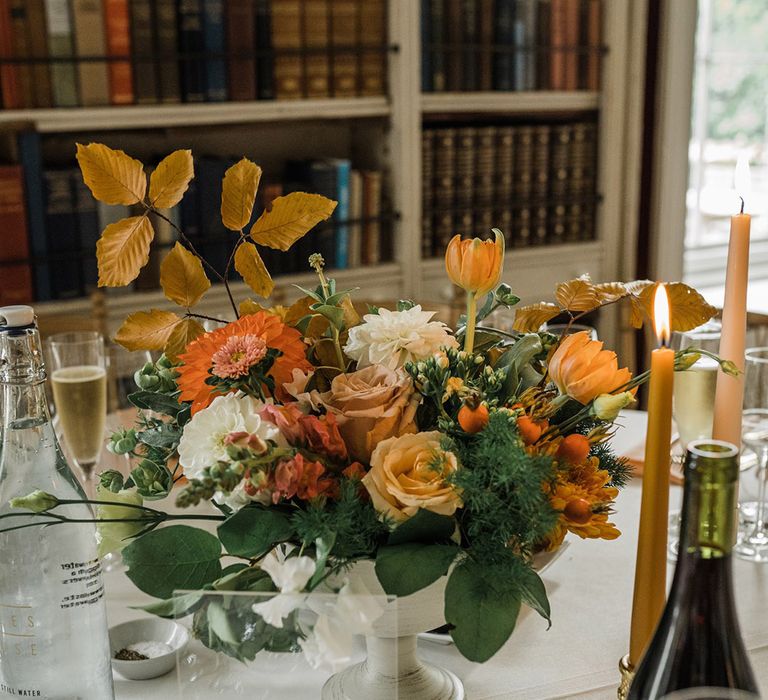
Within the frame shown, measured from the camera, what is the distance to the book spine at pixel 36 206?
206 cm

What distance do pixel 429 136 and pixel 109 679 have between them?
198cm

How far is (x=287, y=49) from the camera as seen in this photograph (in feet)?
7.55

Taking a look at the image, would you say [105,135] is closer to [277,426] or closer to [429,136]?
[429,136]

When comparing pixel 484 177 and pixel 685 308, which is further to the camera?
pixel 484 177

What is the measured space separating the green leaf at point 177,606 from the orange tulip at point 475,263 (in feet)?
0.86

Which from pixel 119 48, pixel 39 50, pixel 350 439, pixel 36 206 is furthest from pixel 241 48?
pixel 350 439

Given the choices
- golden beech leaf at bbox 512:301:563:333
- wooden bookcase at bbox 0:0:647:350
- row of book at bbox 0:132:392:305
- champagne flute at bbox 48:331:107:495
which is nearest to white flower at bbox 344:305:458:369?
golden beech leaf at bbox 512:301:563:333

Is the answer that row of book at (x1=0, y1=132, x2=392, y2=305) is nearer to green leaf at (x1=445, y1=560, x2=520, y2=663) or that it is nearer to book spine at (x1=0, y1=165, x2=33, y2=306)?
book spine at (x1=0, y1=165, x2=33, y2=306)

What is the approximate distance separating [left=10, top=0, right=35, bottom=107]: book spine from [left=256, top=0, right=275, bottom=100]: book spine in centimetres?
50

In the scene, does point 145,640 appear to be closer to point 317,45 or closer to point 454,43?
point 317,45

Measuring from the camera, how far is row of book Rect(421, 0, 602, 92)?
2.52 meters

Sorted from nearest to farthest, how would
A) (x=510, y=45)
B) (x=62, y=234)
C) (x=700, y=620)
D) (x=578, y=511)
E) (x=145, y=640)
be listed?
(x=700, y=620) → (x=578, y=511) → (x=145, y=640) → (x=62, y=234) → (x=510, y=45)

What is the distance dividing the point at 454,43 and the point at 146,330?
Answer: 6.53 ft

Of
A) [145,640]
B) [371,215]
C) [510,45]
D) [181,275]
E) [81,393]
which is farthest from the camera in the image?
[510,45]
